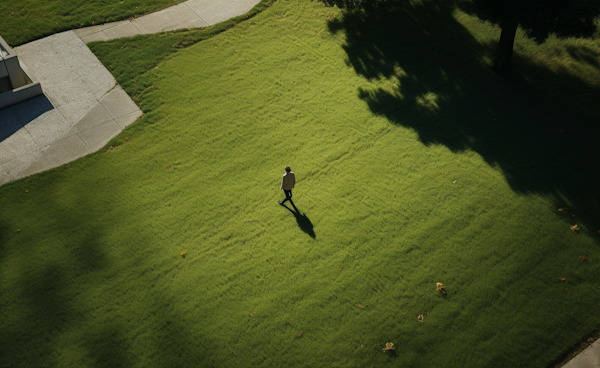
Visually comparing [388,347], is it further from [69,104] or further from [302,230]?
[69,104]

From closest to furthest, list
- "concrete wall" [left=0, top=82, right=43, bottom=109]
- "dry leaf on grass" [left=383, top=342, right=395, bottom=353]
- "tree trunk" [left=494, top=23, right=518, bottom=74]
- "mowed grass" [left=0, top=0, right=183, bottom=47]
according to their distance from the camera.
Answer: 1. "dry leaf on grass" [left=383, top=342, right=395, bottom=353]
2. "concrete wall" [left=0, top=82, right=43, bottom=109]
3. "tree trunk" [left=494, top=23, right=518, bottom=74]
4. "mowed grass" [left=0, top=0, right=183, bottom=47]

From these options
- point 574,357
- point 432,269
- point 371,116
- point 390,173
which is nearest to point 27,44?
point 371,116

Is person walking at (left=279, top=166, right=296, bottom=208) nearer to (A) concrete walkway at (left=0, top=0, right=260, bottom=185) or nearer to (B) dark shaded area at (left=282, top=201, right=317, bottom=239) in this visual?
(B) dark shaded area at (left=282, top=201, right=317, bottom=239)

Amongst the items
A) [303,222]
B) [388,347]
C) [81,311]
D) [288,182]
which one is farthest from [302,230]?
[81,311]

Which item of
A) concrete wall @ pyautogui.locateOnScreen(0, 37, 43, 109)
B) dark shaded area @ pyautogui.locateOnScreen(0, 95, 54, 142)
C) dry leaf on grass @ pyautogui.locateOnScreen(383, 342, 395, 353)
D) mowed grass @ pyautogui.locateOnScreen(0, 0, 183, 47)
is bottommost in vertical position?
dry leaf on grass @ pyautogui.locateOnScreen(383, 342, 395, 353)

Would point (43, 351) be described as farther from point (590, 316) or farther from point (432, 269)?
point (590, 316)

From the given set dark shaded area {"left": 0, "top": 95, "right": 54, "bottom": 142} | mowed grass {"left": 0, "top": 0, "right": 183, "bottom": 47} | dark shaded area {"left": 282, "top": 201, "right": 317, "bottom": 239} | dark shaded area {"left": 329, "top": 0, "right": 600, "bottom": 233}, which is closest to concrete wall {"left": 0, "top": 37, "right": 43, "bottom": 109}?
dark shaded area {"left": 0, "top": 95, "right": 54, "bottom": 142}

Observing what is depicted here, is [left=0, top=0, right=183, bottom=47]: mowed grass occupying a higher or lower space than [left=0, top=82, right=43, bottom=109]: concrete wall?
higher
